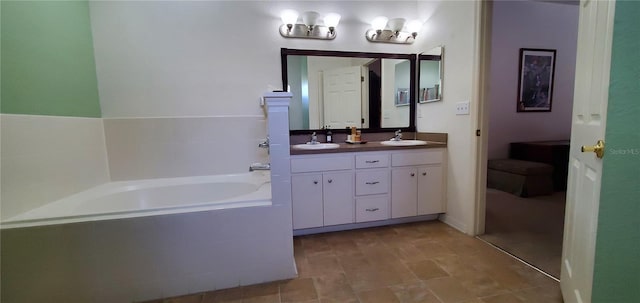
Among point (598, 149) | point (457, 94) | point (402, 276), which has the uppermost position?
point (457, 94)

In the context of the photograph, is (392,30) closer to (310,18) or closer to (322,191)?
(310,18)

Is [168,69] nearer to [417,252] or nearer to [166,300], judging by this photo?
[166,300]

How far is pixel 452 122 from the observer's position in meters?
2.34

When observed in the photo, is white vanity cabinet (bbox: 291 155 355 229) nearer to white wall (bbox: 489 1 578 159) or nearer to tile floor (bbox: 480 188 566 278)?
tile floor (bbox: 480 188 566 278)

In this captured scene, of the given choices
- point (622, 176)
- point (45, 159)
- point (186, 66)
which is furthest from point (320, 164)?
point (45, 159)

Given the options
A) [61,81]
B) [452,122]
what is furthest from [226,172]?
[452,122]

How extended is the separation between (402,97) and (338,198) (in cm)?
138

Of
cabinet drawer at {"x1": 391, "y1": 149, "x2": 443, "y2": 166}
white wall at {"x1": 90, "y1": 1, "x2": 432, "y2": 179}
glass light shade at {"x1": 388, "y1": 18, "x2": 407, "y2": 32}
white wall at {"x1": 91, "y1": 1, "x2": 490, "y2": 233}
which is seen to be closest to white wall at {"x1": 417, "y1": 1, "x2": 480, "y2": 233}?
white wall at {"x1": 91, "y1": 1, "x2": 490, "y2": 233}

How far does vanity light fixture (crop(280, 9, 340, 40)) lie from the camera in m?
2.38

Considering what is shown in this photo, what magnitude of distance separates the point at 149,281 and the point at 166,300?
0.15m

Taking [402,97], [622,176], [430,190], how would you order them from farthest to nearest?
[402,97], [430,190], [622,176]

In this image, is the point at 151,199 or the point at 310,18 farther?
the point at 310,18

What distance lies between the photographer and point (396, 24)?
263 cm

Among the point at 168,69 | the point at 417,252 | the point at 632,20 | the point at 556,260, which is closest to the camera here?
the point at 632,20
